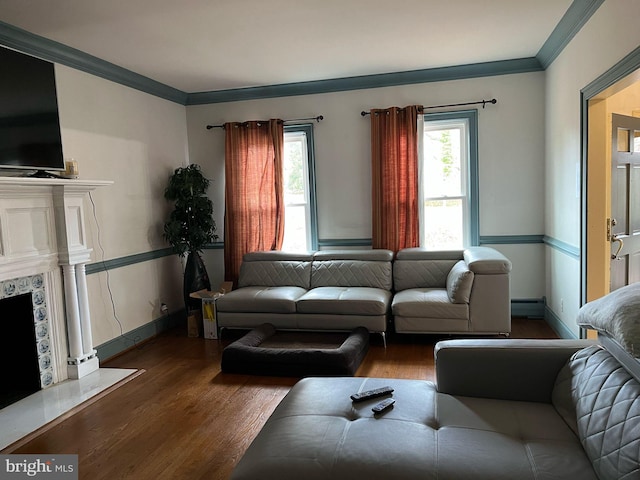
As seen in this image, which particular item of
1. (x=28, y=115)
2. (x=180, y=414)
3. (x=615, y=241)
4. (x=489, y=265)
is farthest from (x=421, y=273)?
(x=28, y=115)

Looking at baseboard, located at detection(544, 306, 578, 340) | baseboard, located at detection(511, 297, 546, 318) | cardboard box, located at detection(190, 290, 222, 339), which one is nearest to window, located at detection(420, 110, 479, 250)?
baseboard, located at detection(511, 297, 546, 318)

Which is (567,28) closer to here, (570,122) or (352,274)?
(570,122)

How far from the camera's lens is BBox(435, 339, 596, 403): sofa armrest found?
6.43ft

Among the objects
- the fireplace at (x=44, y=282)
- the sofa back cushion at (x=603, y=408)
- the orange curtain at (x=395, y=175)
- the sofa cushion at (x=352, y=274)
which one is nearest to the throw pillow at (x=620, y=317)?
the sofa back cushion at (x=603, y=408)

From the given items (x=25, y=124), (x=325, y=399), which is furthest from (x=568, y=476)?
(x=25, y=124)

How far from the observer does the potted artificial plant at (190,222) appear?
4.79 m

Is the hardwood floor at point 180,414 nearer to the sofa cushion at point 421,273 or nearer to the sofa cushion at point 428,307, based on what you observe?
the sofa cushion at point 428,307

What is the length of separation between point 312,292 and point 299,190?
1.34 m

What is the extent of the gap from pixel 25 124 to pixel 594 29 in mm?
3913

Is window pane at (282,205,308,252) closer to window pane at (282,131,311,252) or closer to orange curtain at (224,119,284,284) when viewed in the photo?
window pane at (282,131,311,252)

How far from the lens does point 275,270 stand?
486 cm

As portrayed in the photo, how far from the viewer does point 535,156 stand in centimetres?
461

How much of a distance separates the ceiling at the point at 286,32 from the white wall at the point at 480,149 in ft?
1.04

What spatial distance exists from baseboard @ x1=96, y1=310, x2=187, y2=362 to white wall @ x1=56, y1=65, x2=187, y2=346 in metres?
0.05
